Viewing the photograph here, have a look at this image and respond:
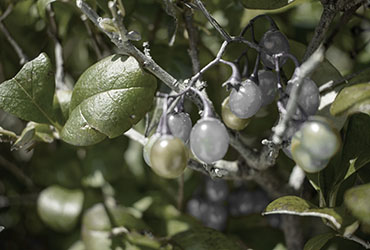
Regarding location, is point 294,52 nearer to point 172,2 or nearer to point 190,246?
point 172,2

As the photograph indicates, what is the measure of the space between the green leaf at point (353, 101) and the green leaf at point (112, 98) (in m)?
0.23

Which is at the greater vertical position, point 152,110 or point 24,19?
point 24,19

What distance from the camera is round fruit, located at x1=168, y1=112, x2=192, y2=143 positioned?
489mm

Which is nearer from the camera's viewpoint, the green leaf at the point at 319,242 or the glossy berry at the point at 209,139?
the glossy berry at the point at 209,139

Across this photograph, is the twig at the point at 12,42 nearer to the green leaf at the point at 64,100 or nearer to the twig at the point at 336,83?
the green leaf at the point at 64,100

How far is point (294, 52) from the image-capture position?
2.12ft

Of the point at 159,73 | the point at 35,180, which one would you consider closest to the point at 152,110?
the point at 159,73

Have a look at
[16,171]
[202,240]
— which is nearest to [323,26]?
[202,240]

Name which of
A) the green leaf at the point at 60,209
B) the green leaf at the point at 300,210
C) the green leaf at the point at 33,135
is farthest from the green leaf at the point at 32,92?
the green leaf at the point at 300,210

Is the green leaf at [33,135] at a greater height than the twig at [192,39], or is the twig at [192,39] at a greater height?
the twig at [192,39]

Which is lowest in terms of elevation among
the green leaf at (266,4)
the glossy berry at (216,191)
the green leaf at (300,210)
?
the glossy berry at (216,191)

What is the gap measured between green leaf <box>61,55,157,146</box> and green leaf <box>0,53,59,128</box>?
0.25ft

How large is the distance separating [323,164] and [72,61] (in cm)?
68

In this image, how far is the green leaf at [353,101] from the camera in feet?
1.44
